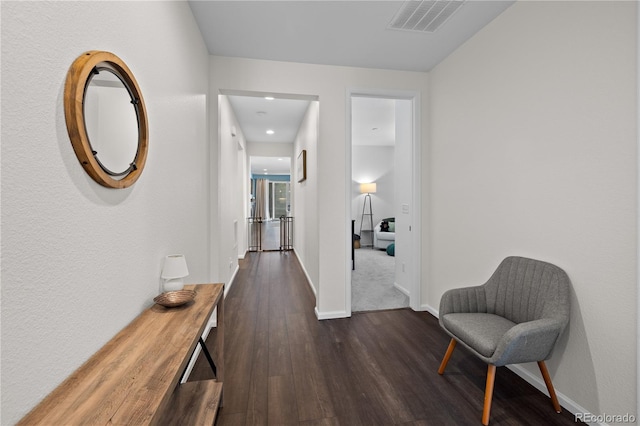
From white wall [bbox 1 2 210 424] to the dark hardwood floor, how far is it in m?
0.99

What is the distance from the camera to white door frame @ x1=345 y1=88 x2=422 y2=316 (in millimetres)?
2988

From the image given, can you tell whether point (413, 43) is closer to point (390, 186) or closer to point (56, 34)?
point (56, 34)

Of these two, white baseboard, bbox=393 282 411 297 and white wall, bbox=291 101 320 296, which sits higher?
white wall, bbox=291 101 320 296

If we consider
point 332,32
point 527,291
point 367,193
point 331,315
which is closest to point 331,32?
point 332,32

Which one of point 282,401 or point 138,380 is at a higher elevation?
point 138,380

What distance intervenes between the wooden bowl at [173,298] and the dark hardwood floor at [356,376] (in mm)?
771

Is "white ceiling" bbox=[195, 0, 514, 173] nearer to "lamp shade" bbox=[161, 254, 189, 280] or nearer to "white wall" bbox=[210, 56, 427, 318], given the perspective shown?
"white wall" bbox=[210, 56, 427, 318]

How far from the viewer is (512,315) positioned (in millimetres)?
1904

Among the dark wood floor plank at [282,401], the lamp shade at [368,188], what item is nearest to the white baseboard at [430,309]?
the dark wood floor plank at [282,401]

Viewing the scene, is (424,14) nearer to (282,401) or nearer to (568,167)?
(568,167)

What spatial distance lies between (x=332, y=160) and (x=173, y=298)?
206 cm

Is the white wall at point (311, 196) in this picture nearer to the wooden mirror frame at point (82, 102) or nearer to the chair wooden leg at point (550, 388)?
the chair wooden leg at point (550, 388)

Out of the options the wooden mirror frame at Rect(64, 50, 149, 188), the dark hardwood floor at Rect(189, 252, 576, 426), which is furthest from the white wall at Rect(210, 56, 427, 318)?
the wooden mirror frame at Rect(64, 50, 149, 188)

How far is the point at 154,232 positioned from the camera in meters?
1.43
